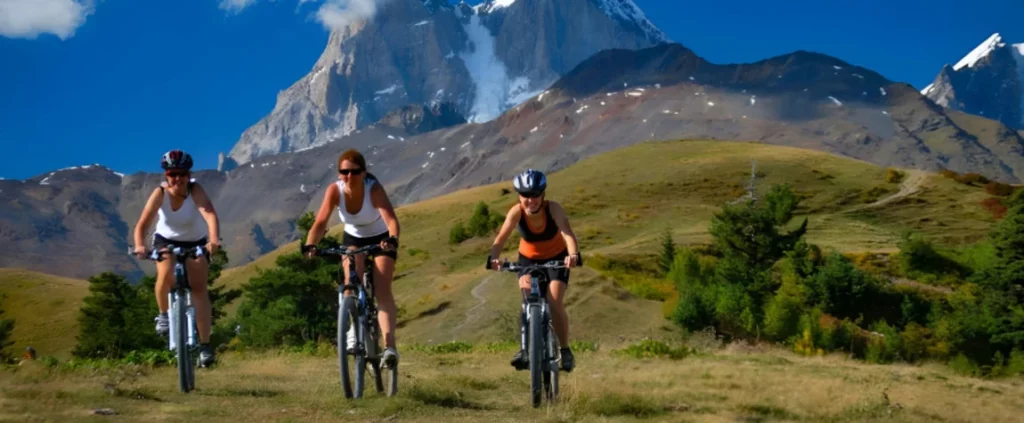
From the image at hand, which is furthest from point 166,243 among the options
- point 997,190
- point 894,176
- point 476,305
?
point 894,176

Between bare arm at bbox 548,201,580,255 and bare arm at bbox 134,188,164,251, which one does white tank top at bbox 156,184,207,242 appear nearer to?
bare arm at bbox 134,188,164,251

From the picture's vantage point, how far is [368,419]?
27.6 ft

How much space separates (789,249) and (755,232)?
3037 mm

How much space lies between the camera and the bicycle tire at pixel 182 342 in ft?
32.7

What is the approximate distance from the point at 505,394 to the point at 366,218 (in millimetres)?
3243

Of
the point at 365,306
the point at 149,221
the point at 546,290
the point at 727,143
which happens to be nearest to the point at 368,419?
the point at 365,306

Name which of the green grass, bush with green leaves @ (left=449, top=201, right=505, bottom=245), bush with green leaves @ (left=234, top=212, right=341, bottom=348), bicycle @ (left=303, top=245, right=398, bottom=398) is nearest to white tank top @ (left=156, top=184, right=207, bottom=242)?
bicycle @ (left=303, top=245, right=398, bottom=398)

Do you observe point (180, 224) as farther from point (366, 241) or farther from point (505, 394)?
point (505, 394)

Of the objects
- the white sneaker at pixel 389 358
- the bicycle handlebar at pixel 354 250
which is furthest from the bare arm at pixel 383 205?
the white sneaker at pixel 389 358

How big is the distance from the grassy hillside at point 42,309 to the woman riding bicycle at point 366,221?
7650 centimetres

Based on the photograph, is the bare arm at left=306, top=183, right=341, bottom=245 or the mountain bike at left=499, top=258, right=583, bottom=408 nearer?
the bare arm at left=306, top=183, right=341, bottom=245

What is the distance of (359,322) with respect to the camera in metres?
9.66

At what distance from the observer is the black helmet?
9.98 meters

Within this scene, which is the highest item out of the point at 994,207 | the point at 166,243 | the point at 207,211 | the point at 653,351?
the point at 994,207
